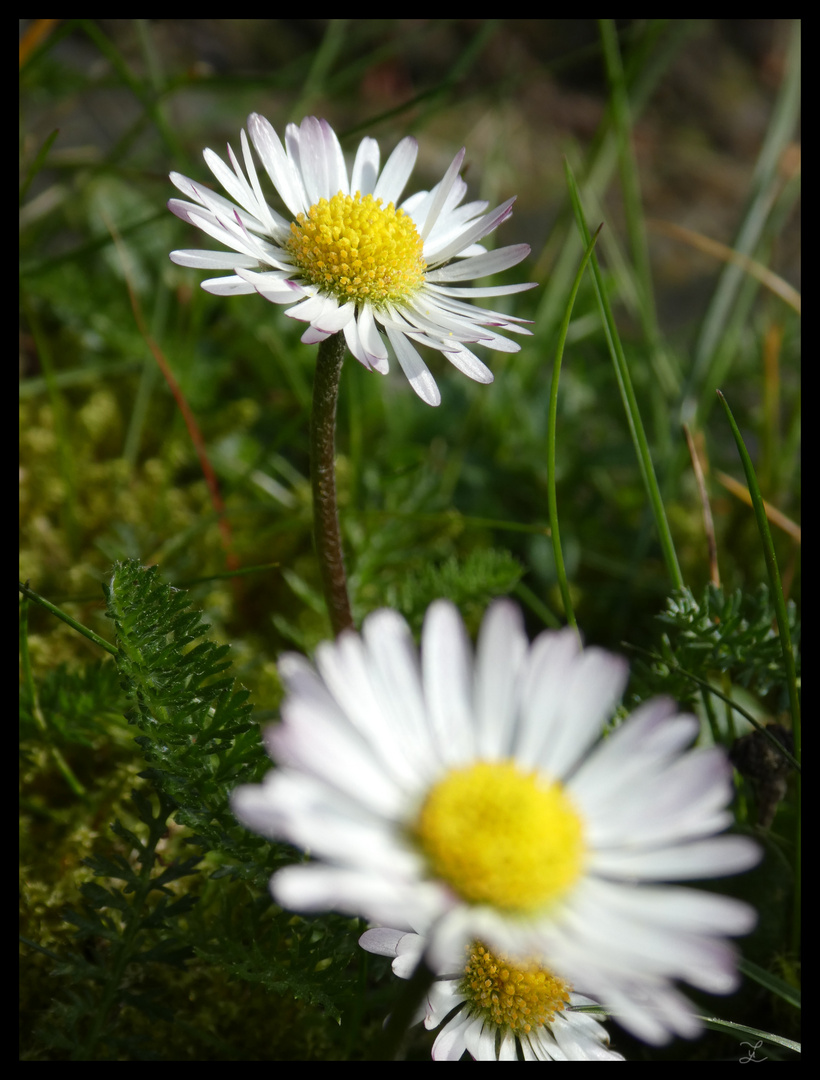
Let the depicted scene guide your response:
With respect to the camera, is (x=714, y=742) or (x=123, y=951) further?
(x=714, y=742)

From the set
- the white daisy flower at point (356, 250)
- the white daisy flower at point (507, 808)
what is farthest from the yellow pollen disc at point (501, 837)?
the white daisy flower at point (356, 250)

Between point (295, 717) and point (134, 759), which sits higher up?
point (134, 759)

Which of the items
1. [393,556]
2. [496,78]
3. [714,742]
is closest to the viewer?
[714,742]

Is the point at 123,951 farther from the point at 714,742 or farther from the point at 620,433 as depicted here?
the point at 620,433

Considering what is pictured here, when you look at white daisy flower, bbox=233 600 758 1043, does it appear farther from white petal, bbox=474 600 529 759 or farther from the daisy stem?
the daisy stem

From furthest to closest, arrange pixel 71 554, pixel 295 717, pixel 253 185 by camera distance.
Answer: pixel 71 554, pixel 253 185, pixel 295 717

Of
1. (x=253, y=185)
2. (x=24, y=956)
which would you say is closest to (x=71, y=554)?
(x=24, y=956)

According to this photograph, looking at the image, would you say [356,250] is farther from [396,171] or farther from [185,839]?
[185,839]
